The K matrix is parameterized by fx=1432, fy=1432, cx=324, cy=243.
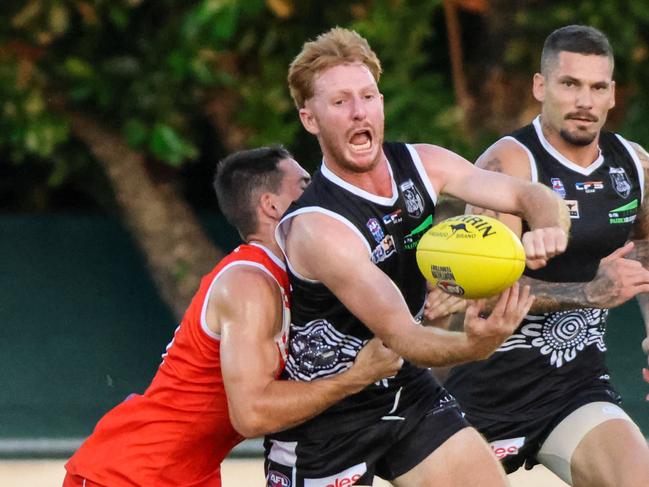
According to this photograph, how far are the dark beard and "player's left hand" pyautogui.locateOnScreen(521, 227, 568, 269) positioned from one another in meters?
1.35

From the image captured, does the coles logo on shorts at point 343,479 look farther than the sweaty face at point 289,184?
No

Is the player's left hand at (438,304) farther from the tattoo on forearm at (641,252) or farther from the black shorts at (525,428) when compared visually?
the tattoo on forearm at (641,252)

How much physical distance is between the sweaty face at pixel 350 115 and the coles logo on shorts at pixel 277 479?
116 cm

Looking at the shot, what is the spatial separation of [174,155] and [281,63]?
1026 mm

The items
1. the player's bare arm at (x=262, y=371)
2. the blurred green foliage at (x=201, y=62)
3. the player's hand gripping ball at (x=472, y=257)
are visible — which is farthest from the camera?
the blurred green foliage at (x=201, y=62)

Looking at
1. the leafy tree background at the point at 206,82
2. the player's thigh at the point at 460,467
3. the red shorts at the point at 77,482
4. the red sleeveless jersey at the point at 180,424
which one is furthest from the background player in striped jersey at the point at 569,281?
the leafy tree background at the point at 206,82

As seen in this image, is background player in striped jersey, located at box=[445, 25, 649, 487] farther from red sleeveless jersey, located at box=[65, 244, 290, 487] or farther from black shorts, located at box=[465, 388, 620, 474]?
red sleeveless jersey, located at box=[65, 244, 290, 487]

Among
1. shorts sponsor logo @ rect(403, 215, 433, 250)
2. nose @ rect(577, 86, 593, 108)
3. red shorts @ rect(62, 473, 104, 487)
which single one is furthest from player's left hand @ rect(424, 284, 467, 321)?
red shorts @ rect(62, 473, 104, 487)

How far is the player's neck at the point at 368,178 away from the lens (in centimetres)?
491

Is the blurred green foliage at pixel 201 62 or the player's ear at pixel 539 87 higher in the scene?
the blurred green foliage at pixel 201 62

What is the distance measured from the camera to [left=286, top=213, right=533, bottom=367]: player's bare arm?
4344 mm

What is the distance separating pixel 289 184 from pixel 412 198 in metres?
0.61

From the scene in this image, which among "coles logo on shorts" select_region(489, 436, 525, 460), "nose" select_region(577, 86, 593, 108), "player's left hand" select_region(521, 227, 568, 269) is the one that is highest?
"nose" select_region(577, 86, 593, 108)

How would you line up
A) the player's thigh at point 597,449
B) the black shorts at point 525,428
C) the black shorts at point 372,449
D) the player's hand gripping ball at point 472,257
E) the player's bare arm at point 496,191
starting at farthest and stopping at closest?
the black shorts at point 525,428
the player's thigh at point 597,449
the black shorts at point 372,449
the player's bare arm at point 496,191
the player's hand gripping ball at point 472,257
